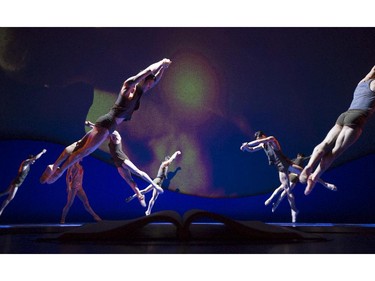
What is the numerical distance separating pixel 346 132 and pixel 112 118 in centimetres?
308

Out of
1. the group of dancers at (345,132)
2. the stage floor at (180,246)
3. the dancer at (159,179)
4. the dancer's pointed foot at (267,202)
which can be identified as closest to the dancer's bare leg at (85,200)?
the dancer at (159,179)

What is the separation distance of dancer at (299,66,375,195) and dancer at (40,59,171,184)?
7.52 feet

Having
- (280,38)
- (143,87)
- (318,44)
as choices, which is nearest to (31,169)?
(143,87)

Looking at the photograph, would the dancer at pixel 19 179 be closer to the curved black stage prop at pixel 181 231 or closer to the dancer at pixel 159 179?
the dancer at pixel 159 179

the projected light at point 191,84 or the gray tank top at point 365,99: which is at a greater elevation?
the projected light at point 191,84

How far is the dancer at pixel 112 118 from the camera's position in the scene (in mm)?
5617

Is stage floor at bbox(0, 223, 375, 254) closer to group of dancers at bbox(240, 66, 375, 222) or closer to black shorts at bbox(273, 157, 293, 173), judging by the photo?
group of dancers at bbox(240, 66, 375, 222)

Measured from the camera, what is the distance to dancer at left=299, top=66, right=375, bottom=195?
5582mm

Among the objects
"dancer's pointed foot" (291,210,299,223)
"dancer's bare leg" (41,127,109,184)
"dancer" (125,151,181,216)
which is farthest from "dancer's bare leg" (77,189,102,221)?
"dancer's pointed foot" (291,210,299,223)

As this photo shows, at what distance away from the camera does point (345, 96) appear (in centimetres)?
800

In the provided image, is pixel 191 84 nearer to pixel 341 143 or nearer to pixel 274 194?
pixel 274 194

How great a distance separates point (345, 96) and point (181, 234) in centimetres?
508

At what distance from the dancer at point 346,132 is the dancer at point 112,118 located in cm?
229

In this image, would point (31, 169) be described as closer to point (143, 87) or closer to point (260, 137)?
point (143, 87)
